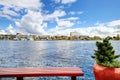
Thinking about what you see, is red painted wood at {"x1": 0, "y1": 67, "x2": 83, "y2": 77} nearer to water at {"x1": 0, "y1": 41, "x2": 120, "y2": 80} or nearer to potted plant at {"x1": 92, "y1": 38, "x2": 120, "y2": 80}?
potted plant at {"x1": 92, "y1": 38, "x2": 120, "y2": 80}

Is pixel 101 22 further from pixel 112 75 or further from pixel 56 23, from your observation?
pixel 112 75

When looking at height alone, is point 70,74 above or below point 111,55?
below

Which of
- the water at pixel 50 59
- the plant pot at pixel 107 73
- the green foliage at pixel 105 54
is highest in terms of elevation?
the green foliage at pixel 105 54

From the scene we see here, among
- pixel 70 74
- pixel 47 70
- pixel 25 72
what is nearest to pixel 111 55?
pixel 70 74

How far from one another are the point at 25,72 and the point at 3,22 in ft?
247

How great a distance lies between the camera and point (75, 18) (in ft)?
256

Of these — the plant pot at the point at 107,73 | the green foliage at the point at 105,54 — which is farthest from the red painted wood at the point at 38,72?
the green foliage at the point at 105,54

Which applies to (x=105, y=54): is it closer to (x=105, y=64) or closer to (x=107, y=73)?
(x=105, y=64)

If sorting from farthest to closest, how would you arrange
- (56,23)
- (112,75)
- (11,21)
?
(11,21) → (56,23) → (112,75)

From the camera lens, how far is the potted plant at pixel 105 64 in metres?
4.21

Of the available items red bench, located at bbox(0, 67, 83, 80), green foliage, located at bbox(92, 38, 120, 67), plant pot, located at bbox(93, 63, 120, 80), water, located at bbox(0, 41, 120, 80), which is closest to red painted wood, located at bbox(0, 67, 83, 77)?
red bench, located at bbox(0, 67, 83, 80)

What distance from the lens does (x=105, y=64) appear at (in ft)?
14.4

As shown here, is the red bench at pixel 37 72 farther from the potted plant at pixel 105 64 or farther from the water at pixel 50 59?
the water at pixel 50 59

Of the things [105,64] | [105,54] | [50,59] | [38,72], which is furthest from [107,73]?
[50,59]
